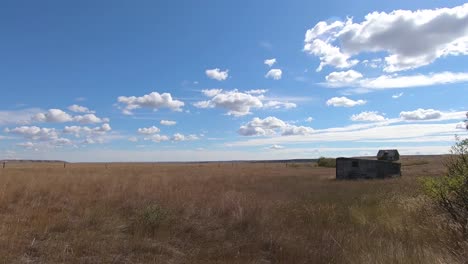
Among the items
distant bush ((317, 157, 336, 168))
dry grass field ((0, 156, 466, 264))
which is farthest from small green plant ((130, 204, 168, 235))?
distant bush ((317, 157, 336, 168))

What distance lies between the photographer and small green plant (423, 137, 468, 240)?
8070 millimetres

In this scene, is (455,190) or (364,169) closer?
(455,190)

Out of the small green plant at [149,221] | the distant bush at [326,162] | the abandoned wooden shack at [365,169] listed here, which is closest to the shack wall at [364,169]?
the abandoned wooden shack at [365,169]

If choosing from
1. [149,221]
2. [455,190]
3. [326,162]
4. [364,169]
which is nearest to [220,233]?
[149,221]

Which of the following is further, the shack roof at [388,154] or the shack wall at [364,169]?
the shack roof at [388,154]

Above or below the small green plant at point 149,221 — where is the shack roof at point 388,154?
above

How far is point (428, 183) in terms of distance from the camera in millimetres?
8406

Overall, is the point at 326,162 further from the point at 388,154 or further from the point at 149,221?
the point at 149,221

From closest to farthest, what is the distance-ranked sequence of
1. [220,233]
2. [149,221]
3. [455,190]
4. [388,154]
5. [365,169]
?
[455,190]
[220,233]
[149,221]
[365,169]
[388,154]

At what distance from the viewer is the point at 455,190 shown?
8.17 m

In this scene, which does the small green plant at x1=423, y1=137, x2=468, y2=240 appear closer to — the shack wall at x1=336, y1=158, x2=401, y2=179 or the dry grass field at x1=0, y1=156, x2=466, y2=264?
the dry grass field at x1=0, y1=156, x2=466, y2=264

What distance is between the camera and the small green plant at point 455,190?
8.07 m

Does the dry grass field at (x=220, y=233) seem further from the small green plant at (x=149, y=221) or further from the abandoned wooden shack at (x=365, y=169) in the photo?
the abandoned wooden shack at (x=365, y=169)

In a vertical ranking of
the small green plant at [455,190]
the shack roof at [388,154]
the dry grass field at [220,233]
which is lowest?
the dry grass field at [220,233]
